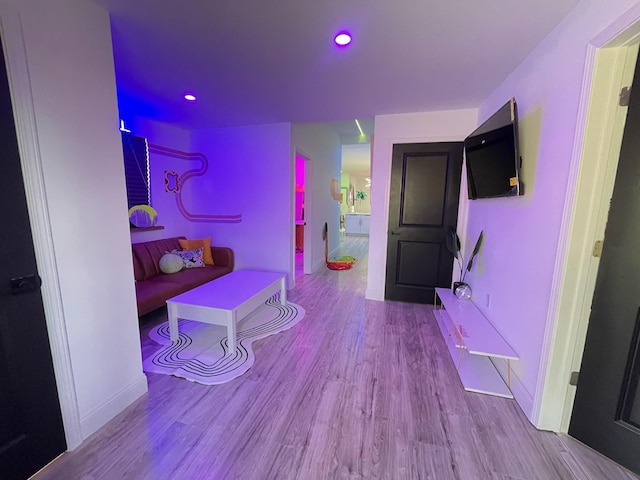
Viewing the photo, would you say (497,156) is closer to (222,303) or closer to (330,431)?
(330,431)

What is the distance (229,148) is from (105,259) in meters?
2.84

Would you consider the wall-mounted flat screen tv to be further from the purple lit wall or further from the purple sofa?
the purple lit wall

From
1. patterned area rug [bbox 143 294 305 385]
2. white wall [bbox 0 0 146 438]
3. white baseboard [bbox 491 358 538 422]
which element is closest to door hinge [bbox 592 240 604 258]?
white baseboard [bbox 491 358 538 422]

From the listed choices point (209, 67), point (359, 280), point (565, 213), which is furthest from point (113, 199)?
point (359, 280)

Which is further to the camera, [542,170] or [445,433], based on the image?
[542,170]

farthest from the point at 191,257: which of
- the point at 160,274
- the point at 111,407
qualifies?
the point at 111,407

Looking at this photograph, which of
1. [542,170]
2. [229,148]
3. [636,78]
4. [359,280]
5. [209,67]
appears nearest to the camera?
[636,78]

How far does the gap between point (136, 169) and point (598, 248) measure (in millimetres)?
4388

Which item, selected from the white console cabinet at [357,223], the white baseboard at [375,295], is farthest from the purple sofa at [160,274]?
the white console cabinet at [357,223]

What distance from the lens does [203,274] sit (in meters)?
3.35

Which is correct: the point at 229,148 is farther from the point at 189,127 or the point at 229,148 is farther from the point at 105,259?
the point at 105,259

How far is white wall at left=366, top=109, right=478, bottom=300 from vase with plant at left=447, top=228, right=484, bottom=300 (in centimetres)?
32

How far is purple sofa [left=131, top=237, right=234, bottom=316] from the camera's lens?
265cm

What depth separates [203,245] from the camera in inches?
154
